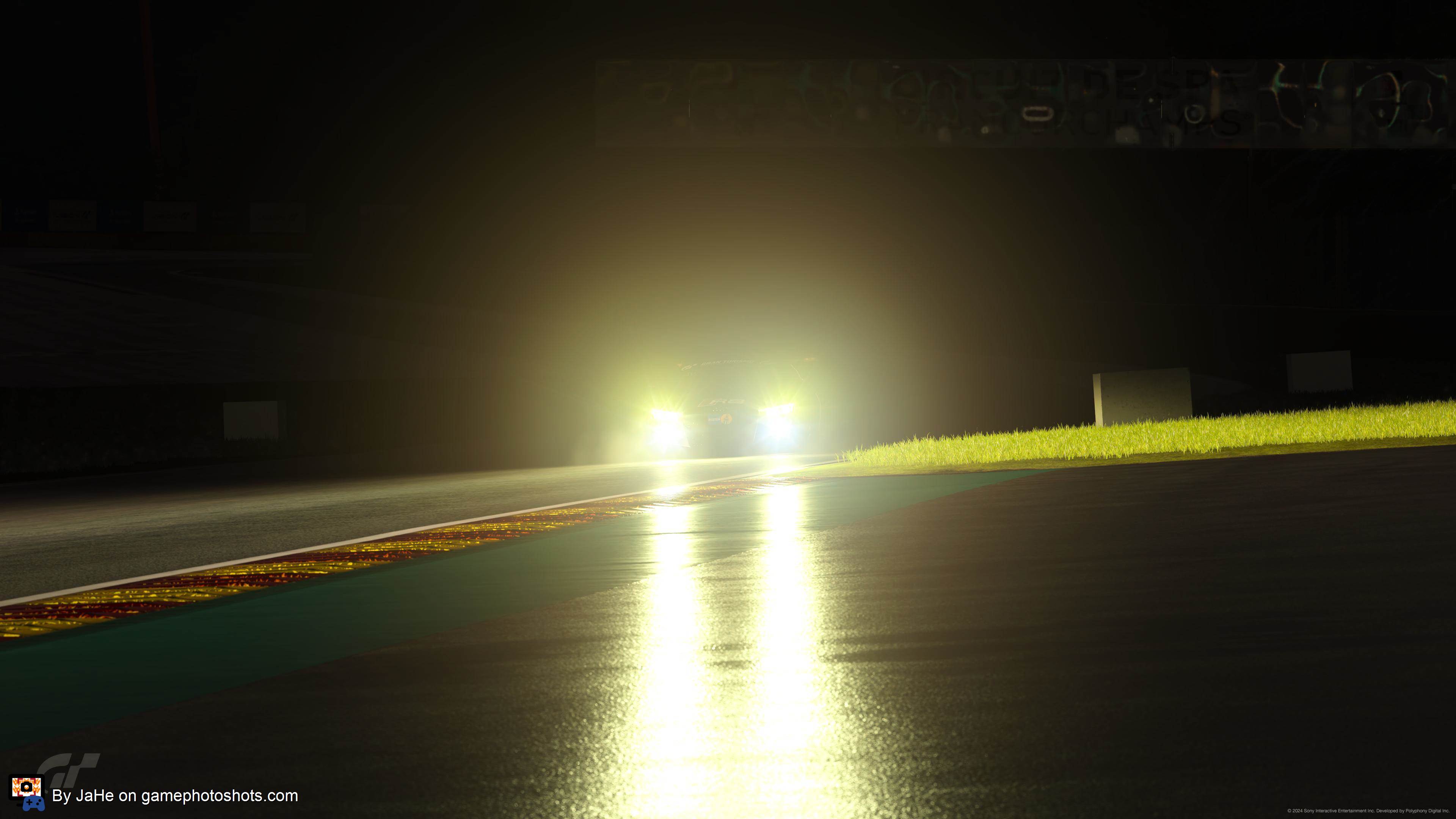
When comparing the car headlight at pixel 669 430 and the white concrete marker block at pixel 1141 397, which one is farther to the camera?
the white concrete marker block at pixel 1141 397

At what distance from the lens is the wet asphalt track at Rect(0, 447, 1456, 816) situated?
5.12 m

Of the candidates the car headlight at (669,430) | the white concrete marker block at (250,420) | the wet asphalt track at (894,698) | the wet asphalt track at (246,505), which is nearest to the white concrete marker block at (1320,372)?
the wet asphalt track at (246,505)

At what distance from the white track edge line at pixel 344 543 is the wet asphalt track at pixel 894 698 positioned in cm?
166

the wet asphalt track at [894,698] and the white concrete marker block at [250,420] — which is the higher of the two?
the white concrete marker block at [250,420]

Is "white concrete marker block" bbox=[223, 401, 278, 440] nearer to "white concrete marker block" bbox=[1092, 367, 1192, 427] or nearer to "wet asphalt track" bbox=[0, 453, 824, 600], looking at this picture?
"wet asphalt track" bbox=[0, 453, 824, 600]

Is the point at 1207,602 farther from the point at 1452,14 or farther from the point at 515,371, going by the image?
the point at 1452,14

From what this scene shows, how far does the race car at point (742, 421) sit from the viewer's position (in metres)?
22.2

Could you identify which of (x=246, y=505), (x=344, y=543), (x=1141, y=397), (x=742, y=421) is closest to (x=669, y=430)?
(x=742, y=421)

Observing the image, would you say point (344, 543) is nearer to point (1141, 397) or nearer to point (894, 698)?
point (894, 698)

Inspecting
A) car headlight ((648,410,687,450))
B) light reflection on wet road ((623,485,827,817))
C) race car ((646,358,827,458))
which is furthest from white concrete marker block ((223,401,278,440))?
light reflection on wet road ((623,485,827,817))

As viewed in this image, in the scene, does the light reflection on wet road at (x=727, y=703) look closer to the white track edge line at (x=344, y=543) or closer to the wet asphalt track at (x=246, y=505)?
the white track edge line at (x=344, y=543)

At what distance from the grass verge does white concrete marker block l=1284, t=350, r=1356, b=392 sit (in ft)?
28.7

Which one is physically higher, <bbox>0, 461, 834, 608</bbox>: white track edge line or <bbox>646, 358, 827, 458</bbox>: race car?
<bbox>646, 358, 827, 458</bbox>: race car

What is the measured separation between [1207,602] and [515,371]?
31.8m
